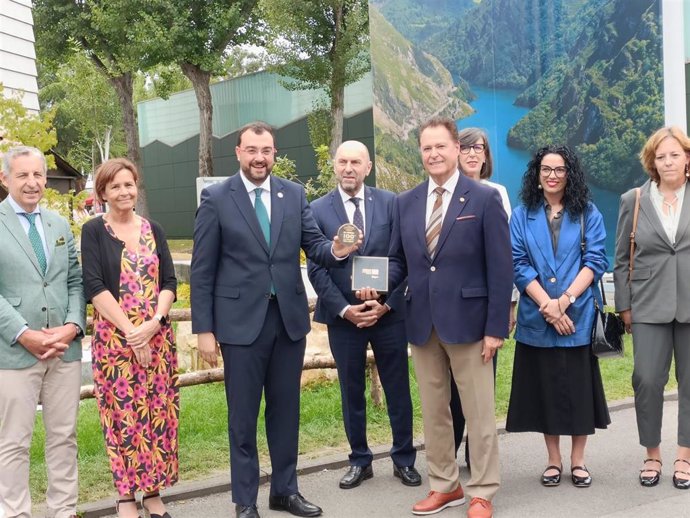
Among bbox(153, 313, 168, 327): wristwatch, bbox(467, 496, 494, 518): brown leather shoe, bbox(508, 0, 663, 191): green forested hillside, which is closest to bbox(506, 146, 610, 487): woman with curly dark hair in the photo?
bbox(467, 496, 494, 518): brown leather shoe

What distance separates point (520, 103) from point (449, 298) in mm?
8975

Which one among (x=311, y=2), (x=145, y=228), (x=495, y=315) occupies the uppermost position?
(x=311, y=2)

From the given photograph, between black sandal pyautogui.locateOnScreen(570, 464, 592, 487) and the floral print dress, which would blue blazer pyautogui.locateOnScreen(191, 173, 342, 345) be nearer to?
the floral print dress

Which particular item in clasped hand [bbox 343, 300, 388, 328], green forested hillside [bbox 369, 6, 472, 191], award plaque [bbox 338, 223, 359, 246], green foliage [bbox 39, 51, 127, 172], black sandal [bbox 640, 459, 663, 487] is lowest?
black sandal [bbox 640, 459, 663, 487]

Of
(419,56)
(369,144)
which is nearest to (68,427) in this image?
(419,56)

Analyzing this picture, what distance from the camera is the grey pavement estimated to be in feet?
15.3

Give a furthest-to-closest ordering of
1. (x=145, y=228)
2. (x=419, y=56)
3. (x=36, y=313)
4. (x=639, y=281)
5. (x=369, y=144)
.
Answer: (x=369, y=144)
(x=419, y=56)
(x=639, y=281)
(x=145, y=228)
(x=36, y=313)

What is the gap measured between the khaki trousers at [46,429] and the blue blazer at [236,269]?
0.82 m

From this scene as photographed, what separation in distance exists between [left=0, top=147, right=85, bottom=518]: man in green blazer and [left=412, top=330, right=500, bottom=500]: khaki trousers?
209cm

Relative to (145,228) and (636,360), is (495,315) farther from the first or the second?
(145,228)

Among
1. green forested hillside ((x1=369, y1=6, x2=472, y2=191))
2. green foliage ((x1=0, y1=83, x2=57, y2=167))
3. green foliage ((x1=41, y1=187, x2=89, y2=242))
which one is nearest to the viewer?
Result: green foliage ((x1=0, y1=83, x2=57, y2=167))

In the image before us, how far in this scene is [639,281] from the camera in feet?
16.5

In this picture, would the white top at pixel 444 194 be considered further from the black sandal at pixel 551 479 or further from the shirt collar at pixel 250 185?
the black sandal at pixel 551 479

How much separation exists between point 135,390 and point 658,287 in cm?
334
